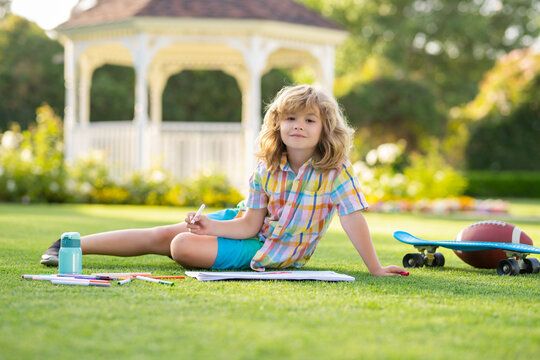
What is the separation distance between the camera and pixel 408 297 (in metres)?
3.00

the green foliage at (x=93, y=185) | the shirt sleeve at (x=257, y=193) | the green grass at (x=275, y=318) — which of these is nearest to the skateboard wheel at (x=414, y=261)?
the green grass at (x=275, y=318)

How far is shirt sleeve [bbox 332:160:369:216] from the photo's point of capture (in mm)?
3770

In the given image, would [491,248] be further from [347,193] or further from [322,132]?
[322,132]

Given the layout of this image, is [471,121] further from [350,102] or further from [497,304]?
[497,304]

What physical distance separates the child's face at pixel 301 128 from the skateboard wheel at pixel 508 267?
1217 mm

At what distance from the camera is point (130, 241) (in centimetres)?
410

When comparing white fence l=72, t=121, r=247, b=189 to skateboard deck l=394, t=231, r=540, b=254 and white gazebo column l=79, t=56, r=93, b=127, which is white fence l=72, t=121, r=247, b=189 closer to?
white gazebo column l=79, t=56, r=93, b=127

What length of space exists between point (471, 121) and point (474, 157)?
130cm

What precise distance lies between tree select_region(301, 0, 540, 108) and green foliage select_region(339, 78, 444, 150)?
4604 millimetres

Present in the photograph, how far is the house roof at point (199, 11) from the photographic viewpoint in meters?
12.1

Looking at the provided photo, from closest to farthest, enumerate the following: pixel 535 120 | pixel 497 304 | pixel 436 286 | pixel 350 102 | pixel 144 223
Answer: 1. pixel 497 304
2. pixel 436 286
3. pixel 144 223
4. pixel 535 120
5. pixel 350 102

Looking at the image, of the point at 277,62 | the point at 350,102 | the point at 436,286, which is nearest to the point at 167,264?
the point at 436,286

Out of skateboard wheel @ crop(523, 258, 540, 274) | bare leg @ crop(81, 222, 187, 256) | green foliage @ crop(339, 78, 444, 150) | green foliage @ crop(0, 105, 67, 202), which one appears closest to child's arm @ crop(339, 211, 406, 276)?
skateboard wheel @ crop(523, 258, 540, 274)

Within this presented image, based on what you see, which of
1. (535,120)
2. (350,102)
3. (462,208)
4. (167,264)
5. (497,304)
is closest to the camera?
(497,304)
